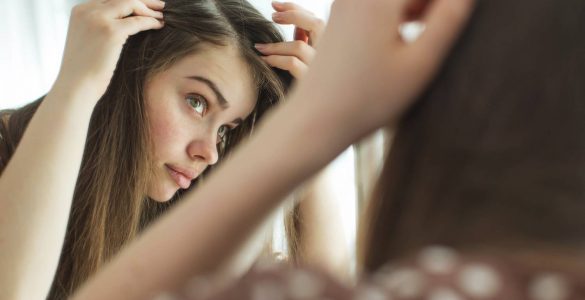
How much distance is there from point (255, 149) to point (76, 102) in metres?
0.72

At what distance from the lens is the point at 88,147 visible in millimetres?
1132

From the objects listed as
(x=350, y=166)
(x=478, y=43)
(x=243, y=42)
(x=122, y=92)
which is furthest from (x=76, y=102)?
(x=478, y=43)

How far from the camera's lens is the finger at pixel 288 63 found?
3.88 ft

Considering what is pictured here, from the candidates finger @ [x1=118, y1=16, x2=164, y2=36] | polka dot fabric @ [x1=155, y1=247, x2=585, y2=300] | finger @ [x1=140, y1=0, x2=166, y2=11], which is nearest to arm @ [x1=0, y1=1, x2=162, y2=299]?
finger @ [x1=118, y1=16, x2=164, y2=36]

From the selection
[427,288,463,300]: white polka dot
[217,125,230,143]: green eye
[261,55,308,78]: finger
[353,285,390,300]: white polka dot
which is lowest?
[217,125,230,143]: green eye

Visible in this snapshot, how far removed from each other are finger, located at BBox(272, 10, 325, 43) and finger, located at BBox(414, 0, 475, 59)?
3.07ft

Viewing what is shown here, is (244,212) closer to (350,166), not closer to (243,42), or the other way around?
(243,42)

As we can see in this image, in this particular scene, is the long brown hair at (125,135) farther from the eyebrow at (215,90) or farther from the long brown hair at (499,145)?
the long brown hair at (499,145)

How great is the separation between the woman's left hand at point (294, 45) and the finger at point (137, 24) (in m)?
0.18

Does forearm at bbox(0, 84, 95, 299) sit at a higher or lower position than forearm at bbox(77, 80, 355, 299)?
lower

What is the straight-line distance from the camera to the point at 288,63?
1.20 m

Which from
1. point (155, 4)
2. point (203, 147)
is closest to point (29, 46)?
point (155, 4)

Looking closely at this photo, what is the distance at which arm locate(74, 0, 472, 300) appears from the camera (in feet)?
0.77

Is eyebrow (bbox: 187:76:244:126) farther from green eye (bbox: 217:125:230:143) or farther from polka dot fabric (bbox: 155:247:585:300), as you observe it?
polka dot fabric (bbox: 155:247:585:300)
